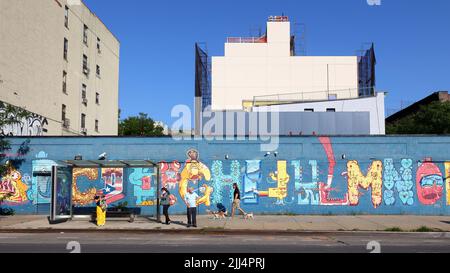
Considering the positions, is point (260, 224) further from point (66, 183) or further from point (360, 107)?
point (360, 107)

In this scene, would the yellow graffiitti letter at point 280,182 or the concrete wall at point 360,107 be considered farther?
the concrete wall at point 360,107

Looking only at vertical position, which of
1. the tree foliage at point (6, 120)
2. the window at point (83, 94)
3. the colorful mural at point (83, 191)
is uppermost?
the window at point (83, 94)

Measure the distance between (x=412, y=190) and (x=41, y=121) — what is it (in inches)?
921

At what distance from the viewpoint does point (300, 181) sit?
85.0 ft

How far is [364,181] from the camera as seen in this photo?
25.8m

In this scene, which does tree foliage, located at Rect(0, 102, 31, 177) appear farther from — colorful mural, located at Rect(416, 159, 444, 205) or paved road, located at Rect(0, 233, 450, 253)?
colorful mural, located at Rect(416, 159, 444, 205)

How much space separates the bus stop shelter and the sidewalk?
1.94ft

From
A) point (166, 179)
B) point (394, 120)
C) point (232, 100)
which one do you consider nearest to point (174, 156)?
point (166, 179)

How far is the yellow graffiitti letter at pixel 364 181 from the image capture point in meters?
25.6

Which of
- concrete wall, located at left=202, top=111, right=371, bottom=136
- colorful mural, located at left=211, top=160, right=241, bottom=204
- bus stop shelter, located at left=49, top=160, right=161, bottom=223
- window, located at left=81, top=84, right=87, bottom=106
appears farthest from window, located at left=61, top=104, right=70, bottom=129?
colorful mural, located at left=211, top=160, right=241, bottom=204

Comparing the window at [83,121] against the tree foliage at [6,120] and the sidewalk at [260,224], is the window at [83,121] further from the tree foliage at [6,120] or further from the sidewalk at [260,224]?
the sidewalk at [260,224]

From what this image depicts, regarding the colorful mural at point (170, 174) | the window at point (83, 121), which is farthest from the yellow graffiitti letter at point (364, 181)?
the window at point (83, 121)

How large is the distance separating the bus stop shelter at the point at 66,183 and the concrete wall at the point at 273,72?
122 feet

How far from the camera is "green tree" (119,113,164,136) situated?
69.3 meters
